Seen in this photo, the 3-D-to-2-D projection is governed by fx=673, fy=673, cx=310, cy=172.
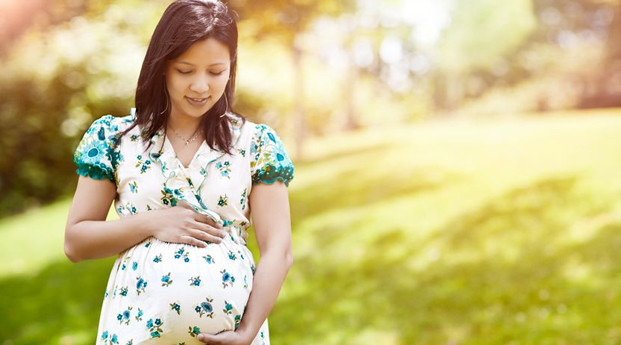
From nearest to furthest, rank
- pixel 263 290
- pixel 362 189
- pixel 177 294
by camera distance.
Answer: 1. pixel 177 294
2. pixel 263 290
3. pixel 362 189

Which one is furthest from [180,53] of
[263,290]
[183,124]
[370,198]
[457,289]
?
[370,198]

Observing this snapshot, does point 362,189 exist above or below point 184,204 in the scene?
below

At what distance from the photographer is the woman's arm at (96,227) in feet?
5.97

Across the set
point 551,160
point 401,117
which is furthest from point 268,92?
point 401,117

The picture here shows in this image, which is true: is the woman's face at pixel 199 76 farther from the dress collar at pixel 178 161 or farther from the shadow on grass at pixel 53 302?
the shadow on grass at pixel 53 302

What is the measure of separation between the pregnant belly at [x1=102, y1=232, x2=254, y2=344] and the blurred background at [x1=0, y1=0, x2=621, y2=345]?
377 centimetres

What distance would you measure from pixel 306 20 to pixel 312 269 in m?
5.20

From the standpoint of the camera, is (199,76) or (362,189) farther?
(362,189)

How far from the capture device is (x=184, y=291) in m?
1.77

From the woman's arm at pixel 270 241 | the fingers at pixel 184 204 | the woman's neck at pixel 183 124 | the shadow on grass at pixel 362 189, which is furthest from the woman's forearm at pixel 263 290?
the shadow on grass at pixel 362 189

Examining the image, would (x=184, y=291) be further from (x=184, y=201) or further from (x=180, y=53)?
(x=180, y=53)

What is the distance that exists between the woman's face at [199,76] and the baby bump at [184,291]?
399 millimetres

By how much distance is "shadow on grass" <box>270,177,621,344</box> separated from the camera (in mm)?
5273

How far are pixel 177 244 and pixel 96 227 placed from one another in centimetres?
23
